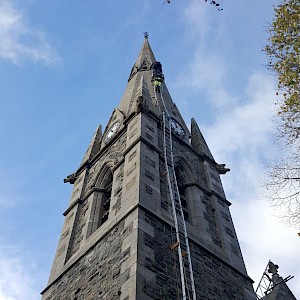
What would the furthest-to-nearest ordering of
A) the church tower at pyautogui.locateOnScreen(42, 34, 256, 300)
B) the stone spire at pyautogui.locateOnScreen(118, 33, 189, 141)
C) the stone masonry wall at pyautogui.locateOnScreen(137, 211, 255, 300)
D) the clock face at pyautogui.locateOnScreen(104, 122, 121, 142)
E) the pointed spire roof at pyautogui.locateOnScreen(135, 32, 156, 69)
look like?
the pointed spire roof at pyautogui.locateOnScreen(135, 32, 156, 69) → the clock face at pyautogui.locateOnScreen(104, 122, 121, 142) → the stone spire at pyautogui.locateOnScreen(118, 33, 189, 141) → the church tower at pyautogui.locateOnScreen(42, 34, 256, 300) → the stone masonry wall at pyautogui.locateOnScreen(137, 211, 255, 300)

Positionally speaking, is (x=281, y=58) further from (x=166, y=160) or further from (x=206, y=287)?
(x=166, y=160)

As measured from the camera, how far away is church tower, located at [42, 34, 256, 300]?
36.1ft

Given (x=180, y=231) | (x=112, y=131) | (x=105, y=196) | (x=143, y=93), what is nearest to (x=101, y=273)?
(x=180, y=231)

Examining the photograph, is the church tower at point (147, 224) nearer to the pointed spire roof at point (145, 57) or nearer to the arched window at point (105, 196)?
the arched window at point (105, 196)

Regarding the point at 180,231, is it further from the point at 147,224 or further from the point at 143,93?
the point at 143,93

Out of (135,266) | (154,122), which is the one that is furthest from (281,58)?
(154,122)

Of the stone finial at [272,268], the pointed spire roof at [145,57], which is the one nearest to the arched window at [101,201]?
the stone finial at [272,268]

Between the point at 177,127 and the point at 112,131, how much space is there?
9.51 feet

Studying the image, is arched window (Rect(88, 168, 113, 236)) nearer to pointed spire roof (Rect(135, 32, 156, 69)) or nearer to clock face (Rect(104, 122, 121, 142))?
clock face (Rect(104, 122, 121, 142))

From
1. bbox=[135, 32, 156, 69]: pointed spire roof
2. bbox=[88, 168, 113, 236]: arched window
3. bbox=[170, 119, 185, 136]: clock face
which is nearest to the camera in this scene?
bbox=[88, 168, 113, 236]: arched window

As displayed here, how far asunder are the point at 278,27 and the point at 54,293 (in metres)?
9.41

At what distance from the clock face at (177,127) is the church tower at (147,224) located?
6 centimetres

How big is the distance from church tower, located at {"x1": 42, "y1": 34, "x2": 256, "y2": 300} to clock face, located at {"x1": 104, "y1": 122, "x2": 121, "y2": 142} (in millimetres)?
68

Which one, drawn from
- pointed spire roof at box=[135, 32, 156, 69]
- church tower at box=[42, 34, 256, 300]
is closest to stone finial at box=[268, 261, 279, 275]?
church tower at box=[42, 34, 256, 300]
